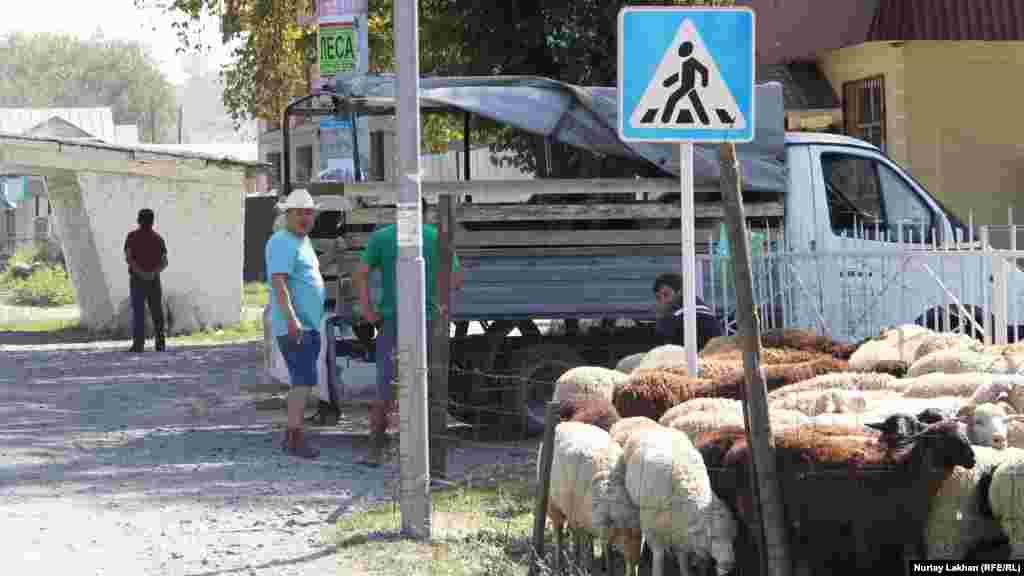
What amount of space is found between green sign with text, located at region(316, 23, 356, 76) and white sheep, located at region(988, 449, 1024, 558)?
10.6m

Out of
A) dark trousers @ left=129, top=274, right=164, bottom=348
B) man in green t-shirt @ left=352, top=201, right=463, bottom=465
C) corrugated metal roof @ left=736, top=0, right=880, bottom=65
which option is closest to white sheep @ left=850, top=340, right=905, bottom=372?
man in green t-shirt @ left=352, top=201, right=463, bottom=465

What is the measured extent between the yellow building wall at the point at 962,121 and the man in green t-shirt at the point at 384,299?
10.7 meters

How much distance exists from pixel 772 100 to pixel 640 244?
1627 mm

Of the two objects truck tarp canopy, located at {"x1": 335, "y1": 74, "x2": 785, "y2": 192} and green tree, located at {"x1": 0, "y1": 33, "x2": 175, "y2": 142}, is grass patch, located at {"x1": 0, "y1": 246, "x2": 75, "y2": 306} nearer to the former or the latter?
truck tarp canopy, located at {"x1": 335, "y1": 74, "x2": 785, "y2": 192}

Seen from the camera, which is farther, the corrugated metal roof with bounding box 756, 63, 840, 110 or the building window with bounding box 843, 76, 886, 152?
the corrugated metal roof with bounding box 756, 63, 840, 110

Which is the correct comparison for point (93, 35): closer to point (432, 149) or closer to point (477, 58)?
point (432, 149)

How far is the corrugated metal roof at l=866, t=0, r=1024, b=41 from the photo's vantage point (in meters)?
19.9

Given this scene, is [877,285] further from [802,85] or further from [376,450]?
[802,85]

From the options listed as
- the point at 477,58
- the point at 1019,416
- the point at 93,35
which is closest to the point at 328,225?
the point at 477,58

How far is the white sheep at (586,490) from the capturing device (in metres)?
6.84

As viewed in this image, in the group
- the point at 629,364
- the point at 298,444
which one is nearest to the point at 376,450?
the point at 298,444

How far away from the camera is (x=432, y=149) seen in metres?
28.4

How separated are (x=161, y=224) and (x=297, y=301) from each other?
11972 millimetres

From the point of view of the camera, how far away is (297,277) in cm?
1156
